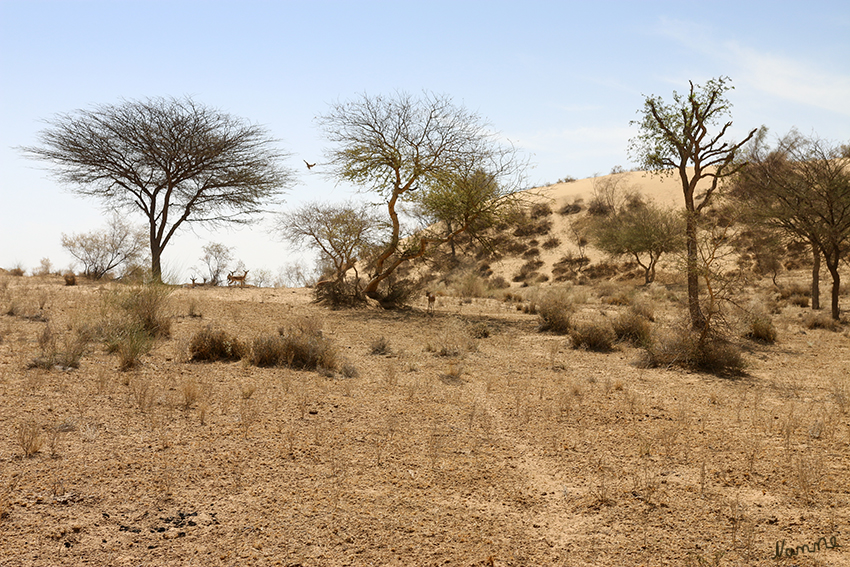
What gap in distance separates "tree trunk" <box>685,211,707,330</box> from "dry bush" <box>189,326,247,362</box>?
26.0ft

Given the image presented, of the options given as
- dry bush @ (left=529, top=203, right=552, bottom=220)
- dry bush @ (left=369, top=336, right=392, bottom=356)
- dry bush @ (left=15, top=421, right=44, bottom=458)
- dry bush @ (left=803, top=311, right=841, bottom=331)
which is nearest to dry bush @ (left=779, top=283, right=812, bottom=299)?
dry bush @ (left=803, top=311, right=841, bottom=331)

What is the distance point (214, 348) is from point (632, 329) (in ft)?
28.5

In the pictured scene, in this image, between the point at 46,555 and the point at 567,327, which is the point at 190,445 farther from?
the point at 567,327

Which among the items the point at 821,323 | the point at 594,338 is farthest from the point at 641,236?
the point at 594,338

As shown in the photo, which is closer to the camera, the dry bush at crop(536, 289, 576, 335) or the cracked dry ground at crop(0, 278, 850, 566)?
the cracked dry ground at crop(0, 278, 850, 566)

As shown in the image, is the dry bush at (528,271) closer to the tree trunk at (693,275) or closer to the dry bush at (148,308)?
the tree trunk at (693,275)

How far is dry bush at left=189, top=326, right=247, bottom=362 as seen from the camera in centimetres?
917

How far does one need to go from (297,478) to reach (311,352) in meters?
4.69

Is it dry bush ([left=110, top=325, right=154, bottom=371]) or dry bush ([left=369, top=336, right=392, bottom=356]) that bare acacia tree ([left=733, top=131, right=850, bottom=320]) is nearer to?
dry bush ([left=369, top=336, right=392, bottom=356])

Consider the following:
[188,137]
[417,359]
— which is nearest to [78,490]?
[417,359]

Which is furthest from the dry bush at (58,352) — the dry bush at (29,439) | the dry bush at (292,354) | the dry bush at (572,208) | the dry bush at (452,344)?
the dry bush at (572,208)

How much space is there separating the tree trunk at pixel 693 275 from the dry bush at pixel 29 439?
32.0ft

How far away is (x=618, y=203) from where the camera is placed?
49406mm

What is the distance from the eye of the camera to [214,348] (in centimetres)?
930
